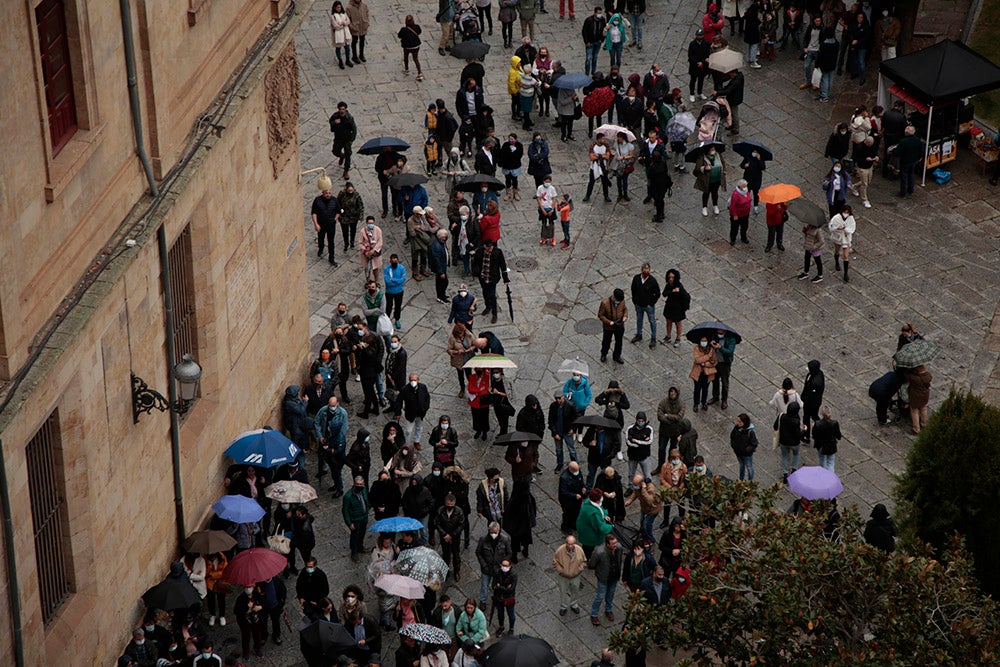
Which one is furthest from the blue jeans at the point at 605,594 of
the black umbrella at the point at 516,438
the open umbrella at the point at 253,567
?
the open umbrella at the point at 253,567

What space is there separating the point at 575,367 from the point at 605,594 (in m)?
4.38

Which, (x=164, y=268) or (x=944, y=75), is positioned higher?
(x=164, y=268)

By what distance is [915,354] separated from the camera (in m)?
26.2

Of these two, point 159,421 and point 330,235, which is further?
point 330,235

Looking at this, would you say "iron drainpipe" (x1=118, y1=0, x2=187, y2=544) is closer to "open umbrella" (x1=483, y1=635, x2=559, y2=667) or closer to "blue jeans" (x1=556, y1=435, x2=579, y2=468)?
"open umbrella" (x1=483, y1=635, x2=559, y2=667)

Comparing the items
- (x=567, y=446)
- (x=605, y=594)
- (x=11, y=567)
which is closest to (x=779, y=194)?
(x=567, y=446)

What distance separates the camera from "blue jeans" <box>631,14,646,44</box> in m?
38.6

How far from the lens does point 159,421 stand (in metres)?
21.9

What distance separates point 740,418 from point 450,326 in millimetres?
6268

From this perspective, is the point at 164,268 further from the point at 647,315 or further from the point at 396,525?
the point at 647,315

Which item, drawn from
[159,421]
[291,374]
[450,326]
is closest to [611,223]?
[450,326]

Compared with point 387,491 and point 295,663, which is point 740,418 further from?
point 295,663

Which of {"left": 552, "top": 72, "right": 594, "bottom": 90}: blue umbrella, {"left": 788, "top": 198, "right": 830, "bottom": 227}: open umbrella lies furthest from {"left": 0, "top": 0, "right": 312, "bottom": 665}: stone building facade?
{"left": 552, "top": 72, "right": 594, "bottom": 90}: blue umbrella

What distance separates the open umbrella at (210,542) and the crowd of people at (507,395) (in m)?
0.37
